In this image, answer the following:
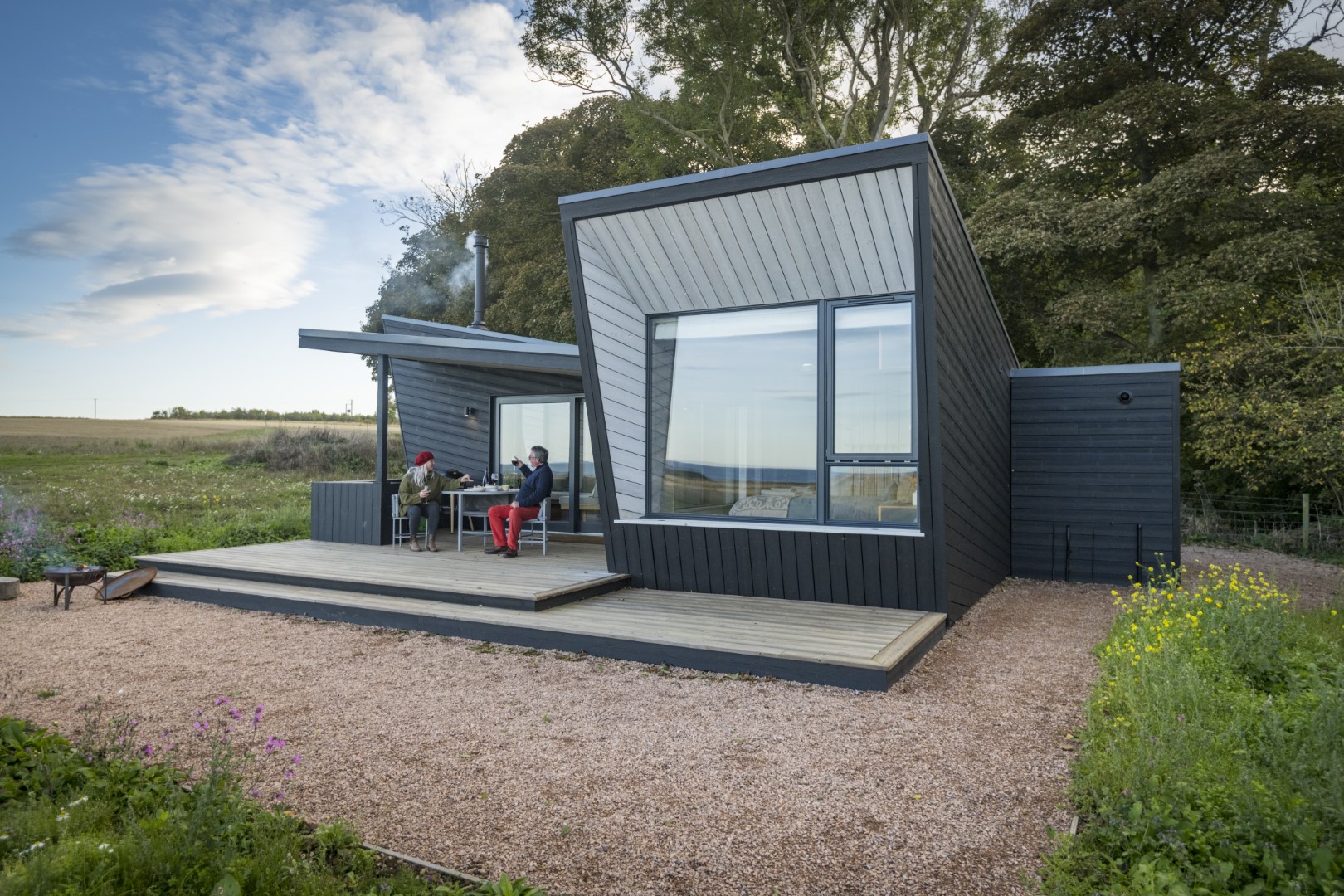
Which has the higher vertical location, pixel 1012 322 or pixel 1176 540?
pixel 1012 322

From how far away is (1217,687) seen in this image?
11.7 feet

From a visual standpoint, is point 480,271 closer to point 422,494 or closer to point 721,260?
point 422,494

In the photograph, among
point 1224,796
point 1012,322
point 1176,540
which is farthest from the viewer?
point 1012,322

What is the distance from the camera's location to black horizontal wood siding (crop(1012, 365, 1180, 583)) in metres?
7.67

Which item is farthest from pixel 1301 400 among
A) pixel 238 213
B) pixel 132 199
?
pixel 132 199

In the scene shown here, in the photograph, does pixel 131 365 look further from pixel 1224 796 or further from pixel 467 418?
pixel 1224 796

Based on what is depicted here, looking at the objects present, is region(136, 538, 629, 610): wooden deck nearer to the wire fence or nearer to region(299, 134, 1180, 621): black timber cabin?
region(299, 134, 1180, 621): black timber cabin

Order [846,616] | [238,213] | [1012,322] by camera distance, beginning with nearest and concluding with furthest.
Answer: [846,616] → [238,213] → [1012,322]

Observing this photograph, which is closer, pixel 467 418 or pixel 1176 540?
pixel 1176 540

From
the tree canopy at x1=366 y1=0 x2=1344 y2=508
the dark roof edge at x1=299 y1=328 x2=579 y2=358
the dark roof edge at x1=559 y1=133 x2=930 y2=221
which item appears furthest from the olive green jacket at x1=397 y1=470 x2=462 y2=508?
the tree canopy at x1=366 y1=0 x2=1344 y2=508

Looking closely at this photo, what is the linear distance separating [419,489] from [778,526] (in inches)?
164

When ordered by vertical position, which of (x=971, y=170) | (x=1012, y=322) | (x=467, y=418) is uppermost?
(x=971, y=170)

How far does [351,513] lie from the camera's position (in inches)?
347

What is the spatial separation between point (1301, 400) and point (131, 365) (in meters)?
14.4
